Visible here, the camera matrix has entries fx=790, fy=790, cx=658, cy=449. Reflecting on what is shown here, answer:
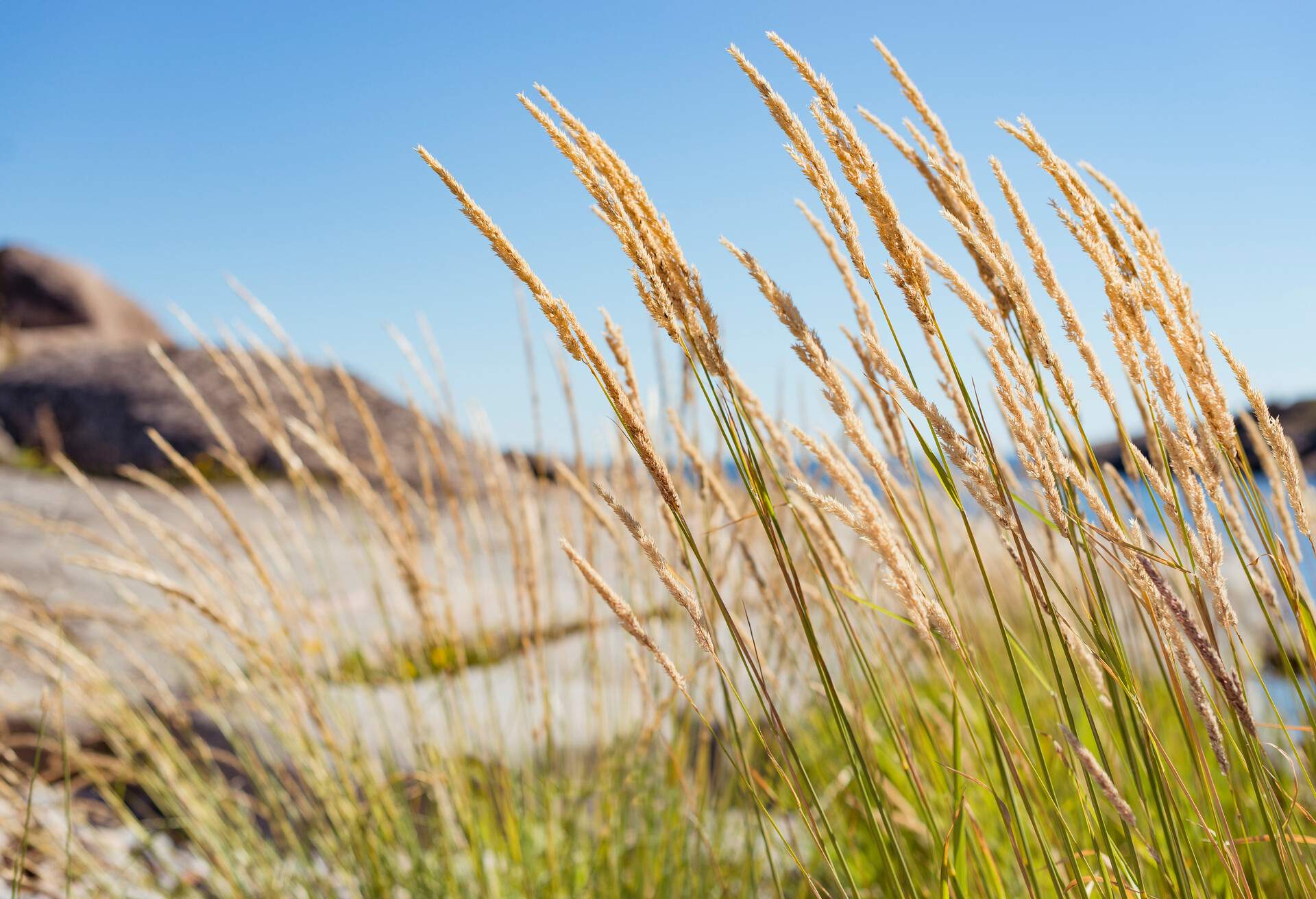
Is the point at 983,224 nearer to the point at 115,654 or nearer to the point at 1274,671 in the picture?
the point at 115,654

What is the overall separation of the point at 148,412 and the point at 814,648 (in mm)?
5956

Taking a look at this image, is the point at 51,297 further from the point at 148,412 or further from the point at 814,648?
the point at 814,648

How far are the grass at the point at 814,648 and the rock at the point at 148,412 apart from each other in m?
2.44

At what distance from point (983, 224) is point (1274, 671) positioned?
14.2ft

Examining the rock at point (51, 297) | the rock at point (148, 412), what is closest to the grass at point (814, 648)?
the rock at point (148, 412)

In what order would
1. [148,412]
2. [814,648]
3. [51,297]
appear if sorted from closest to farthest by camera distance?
1. [814,648]
2. [148,412]
3. [51,297]

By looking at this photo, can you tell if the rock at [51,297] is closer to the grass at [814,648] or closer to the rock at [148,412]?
the rock at [148,412]

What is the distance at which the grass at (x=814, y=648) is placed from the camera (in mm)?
623

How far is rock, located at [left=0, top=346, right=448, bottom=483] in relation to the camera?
17.0ft

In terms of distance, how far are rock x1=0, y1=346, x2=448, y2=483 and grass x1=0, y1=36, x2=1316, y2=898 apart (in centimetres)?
244

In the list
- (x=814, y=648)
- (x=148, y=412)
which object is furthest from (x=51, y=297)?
(x=814, y=648)

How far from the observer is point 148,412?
5375 mm

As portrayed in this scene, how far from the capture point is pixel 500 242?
0.59 meters

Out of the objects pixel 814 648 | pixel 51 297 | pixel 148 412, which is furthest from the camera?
pixel 51 297
